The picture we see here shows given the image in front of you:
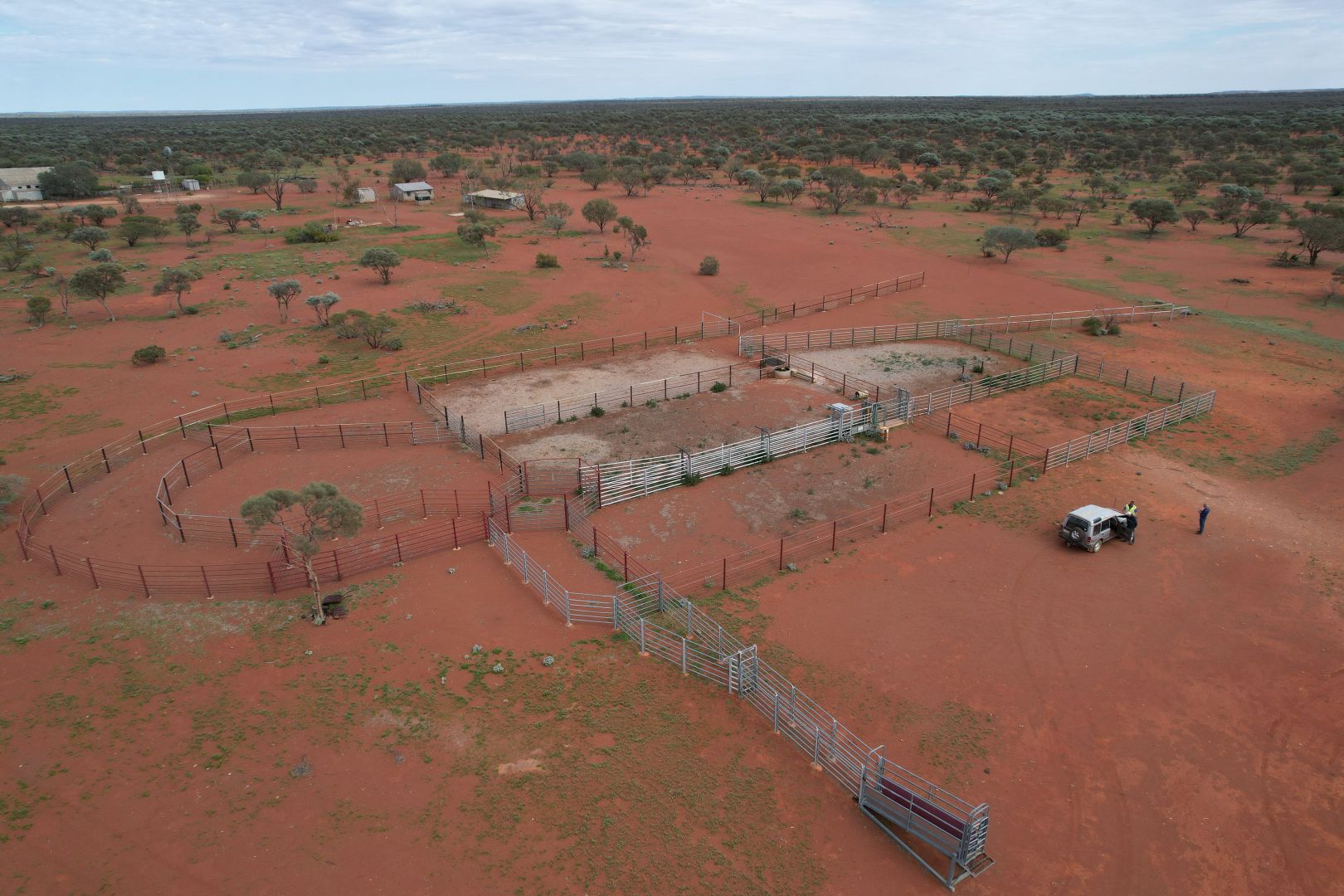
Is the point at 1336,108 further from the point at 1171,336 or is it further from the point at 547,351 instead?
the point at 547,351

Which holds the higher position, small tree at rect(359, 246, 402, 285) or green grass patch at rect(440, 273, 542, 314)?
small tree at rect(359, 246, 402, 285)

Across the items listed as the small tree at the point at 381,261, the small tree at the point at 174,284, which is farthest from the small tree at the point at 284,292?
the small tree at the point at 381,261

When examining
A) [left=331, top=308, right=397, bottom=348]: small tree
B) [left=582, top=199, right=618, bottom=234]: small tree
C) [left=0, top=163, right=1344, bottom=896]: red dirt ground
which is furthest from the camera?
[left=582, top=199, right=618, bottom=234]: small tree

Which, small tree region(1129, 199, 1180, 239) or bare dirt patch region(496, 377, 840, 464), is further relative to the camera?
small tree region(1129, 199, 1180, 239)

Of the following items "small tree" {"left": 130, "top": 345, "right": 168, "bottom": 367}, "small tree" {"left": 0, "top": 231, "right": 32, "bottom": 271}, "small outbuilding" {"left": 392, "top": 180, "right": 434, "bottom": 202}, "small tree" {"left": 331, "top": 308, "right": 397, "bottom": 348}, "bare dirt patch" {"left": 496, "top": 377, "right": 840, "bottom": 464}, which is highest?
"small outbuilding" {"left": 392, "top": 180, "right": 434, "bottom": 202}

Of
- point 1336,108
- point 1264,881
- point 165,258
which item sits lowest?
point 1264,881

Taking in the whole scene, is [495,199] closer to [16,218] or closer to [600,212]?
[600,212]

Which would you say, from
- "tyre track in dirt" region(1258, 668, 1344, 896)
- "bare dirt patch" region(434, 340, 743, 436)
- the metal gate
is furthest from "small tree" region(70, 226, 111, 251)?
"tyre track in dirt" region(1258, 668, 1344, 896)

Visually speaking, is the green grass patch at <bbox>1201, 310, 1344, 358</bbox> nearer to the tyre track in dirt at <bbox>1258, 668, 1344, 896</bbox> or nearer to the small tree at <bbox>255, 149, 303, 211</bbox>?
the tyre track in dirt at <bbox>1258, 668, 1344, 896</bbox>

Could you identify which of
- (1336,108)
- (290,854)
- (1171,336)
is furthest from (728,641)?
(1336,108)
